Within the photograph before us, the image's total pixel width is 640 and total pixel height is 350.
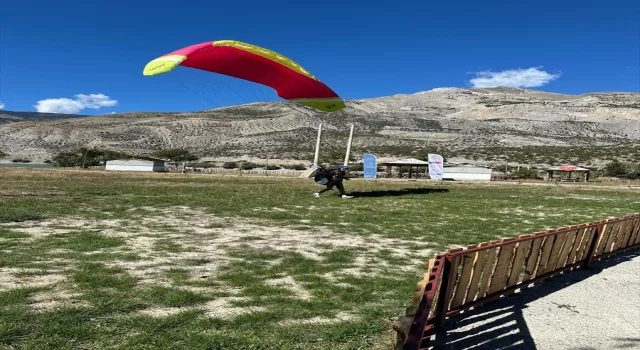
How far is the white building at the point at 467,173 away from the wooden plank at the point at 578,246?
3919cm

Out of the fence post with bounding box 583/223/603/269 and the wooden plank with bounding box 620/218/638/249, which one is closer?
the fence post with bounding box 583/223/603/269

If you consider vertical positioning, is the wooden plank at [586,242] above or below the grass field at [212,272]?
above

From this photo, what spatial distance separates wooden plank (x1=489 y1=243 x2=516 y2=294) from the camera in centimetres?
568

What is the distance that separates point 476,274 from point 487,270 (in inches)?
10.2

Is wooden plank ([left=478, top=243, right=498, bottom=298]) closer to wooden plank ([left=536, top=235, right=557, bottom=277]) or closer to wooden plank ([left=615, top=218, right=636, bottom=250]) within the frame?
wooden plank ([left=536, top=235, right=557, bottom=277])

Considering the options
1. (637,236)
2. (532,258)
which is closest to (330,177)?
(637,236)

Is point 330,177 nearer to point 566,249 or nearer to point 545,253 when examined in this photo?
point 566,249

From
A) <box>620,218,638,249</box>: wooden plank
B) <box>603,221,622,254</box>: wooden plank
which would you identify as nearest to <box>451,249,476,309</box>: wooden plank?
<box>603,221,622,254</box>: wooden plank

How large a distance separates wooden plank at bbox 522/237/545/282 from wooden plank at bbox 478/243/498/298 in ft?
3.97

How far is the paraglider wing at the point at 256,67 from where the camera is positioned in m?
13.7

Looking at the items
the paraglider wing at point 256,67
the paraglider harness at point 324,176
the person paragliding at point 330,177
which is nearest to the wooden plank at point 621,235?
the paraglider wing at point 256,67

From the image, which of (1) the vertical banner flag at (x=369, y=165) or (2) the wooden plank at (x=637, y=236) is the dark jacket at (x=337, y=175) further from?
(1) the vertical banner flag at (x=369, y=165)

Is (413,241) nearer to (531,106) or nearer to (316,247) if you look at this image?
(316,247)

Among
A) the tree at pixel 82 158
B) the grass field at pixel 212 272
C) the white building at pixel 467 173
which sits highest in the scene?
the white building at pixel 467 173
